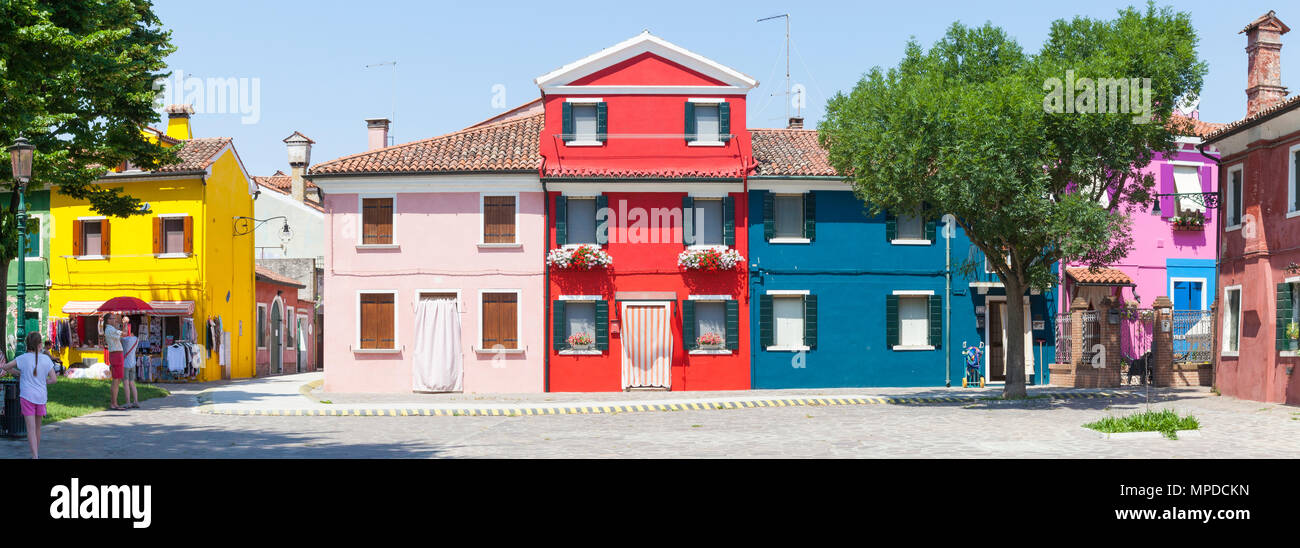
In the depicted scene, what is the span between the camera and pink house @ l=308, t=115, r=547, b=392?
30.6 meters

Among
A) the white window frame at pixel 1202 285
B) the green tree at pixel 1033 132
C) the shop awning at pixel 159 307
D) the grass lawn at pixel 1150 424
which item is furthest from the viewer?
the shop awning at pixel 159 307

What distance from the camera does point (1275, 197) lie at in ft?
77.7

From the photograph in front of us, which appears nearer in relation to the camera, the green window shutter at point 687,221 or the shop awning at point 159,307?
the green window shutter at point 687,221

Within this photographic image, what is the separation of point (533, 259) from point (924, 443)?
628 inches

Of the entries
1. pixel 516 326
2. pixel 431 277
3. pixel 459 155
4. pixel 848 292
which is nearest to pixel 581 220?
pixel 516 326

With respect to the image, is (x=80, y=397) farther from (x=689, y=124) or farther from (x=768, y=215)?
(x=768, y=215)

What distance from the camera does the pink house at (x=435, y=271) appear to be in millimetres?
30625

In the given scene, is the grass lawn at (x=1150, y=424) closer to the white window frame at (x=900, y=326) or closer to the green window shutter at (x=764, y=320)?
the white window frame at (x=900, y=326)

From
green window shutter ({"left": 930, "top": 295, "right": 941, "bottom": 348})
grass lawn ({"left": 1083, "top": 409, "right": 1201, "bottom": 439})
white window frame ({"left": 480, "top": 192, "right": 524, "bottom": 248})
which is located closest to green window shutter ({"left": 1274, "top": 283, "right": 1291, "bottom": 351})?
grass lawn ({"left": 1083, "top": 409, "right": 1201, "bottom": 439})

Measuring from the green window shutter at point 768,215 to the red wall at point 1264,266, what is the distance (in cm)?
1074

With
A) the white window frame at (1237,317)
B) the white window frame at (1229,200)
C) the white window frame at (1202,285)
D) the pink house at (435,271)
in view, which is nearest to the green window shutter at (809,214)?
the pink house at (435,271)

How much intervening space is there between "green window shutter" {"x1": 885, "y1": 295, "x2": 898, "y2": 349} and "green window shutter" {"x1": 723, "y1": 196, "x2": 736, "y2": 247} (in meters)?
4.31
